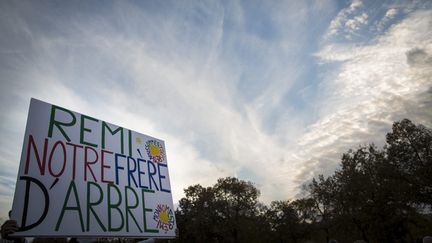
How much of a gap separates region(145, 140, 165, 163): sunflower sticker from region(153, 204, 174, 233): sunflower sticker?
44.4 inches

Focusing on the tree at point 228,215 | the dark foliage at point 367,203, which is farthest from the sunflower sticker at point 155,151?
the tree at point 228,215

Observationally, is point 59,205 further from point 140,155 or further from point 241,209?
point 241,209

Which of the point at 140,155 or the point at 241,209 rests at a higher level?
the point at 241,209

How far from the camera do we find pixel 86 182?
4.83 metres

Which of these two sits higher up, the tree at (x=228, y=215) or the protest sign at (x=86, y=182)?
the tree at (x=228, y=215)

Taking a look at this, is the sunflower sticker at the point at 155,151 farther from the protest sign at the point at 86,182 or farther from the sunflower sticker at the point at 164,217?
the sunflower sticker at the point at 164,217

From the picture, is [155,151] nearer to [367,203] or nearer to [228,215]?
[367,203]

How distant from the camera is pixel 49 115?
16.1ft

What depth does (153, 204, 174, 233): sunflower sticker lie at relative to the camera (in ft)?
18.8

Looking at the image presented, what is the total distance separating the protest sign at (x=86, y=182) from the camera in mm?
4188

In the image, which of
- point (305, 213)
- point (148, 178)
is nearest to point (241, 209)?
point (305, 213)

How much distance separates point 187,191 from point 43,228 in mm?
51071

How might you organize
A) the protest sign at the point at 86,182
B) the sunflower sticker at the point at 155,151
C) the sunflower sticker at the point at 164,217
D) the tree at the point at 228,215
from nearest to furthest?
the protest sign at the point at 86,182 < the sunflower sticker at the point at 164,217 < the sunflower sticker at the point at 155,151 < the tree at the point at 228,215

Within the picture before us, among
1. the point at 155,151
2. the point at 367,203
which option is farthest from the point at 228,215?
the point at 155,151
